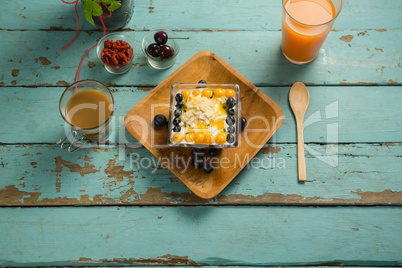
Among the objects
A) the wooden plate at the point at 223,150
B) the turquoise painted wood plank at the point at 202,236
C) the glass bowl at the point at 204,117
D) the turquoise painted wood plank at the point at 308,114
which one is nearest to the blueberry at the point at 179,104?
the glass bowl at the point at 204,117

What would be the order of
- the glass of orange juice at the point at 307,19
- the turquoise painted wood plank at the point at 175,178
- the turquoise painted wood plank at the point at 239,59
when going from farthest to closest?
the turquoise painted wood plank at the point at 239,59 → the turquoise painted wood plank at the point at 175,178 → the glass of orange juice at the point at 307,19

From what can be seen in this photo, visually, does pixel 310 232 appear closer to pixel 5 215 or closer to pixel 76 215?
pixel 76 215

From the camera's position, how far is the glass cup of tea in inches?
52.7

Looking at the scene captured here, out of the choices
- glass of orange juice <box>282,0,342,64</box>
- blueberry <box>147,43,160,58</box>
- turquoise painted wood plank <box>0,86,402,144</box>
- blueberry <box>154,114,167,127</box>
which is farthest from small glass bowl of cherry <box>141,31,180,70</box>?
glass of orange juice <box>282,0,342,64</box>

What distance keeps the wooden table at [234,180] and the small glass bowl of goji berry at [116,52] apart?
5cm

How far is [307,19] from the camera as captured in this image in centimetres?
130

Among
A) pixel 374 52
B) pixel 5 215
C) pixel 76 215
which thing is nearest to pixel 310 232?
pixel 374 52

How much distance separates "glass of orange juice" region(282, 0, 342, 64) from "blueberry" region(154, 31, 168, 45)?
0.51 m

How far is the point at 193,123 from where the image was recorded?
1.32 metres

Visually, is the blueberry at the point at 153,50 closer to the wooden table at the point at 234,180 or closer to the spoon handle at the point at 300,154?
the wooden table at the point at 234,180

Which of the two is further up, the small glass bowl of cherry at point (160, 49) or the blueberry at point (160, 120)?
the small glass bowl of cherry at point (160, 49)

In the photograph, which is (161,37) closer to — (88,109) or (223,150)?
(88,109)

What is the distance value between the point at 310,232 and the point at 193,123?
26.1 inches

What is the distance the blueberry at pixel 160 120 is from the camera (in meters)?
1.37
